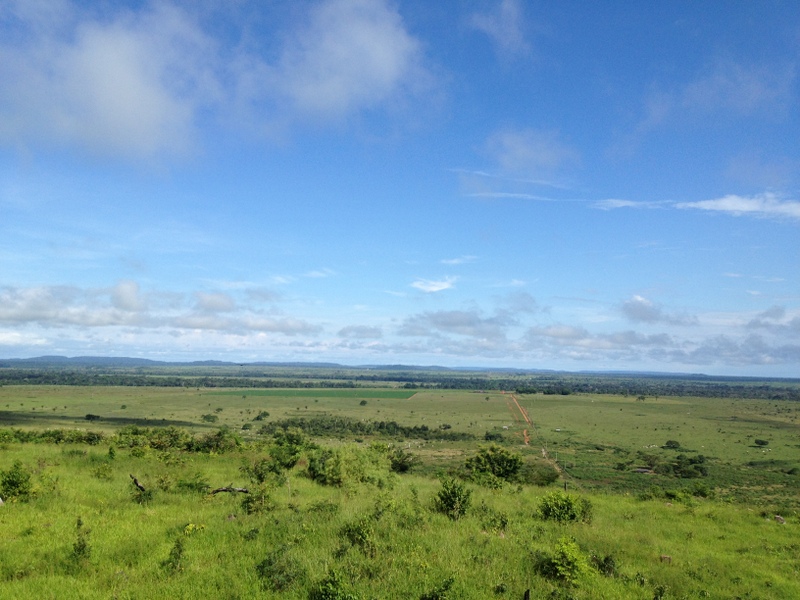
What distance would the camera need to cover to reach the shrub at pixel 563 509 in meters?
18.0

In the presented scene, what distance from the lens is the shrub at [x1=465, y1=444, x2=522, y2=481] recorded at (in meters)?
37.4

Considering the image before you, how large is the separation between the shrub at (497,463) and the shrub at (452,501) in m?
20.3

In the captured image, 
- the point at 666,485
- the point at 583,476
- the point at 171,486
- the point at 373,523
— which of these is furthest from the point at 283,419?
the point at 373,523

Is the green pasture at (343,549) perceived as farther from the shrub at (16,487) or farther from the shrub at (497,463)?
the shrub at (497,463)

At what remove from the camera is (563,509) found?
18188 millimetres

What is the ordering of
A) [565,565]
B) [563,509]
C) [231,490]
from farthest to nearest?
[231,490] < [563,509] < [565,565]

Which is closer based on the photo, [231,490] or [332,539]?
[332,539]

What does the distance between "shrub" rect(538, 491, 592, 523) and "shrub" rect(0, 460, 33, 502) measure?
1847cm

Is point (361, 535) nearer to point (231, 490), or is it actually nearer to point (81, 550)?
point (81, 550)

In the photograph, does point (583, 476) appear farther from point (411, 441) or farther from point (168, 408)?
point (168, 408)

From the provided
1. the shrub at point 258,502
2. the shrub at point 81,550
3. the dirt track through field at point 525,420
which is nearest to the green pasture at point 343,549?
the shrub at point 81,550

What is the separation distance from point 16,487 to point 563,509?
19.5 m

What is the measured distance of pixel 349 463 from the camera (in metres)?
26.7

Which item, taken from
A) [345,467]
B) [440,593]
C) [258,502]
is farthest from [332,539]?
[345,467]
